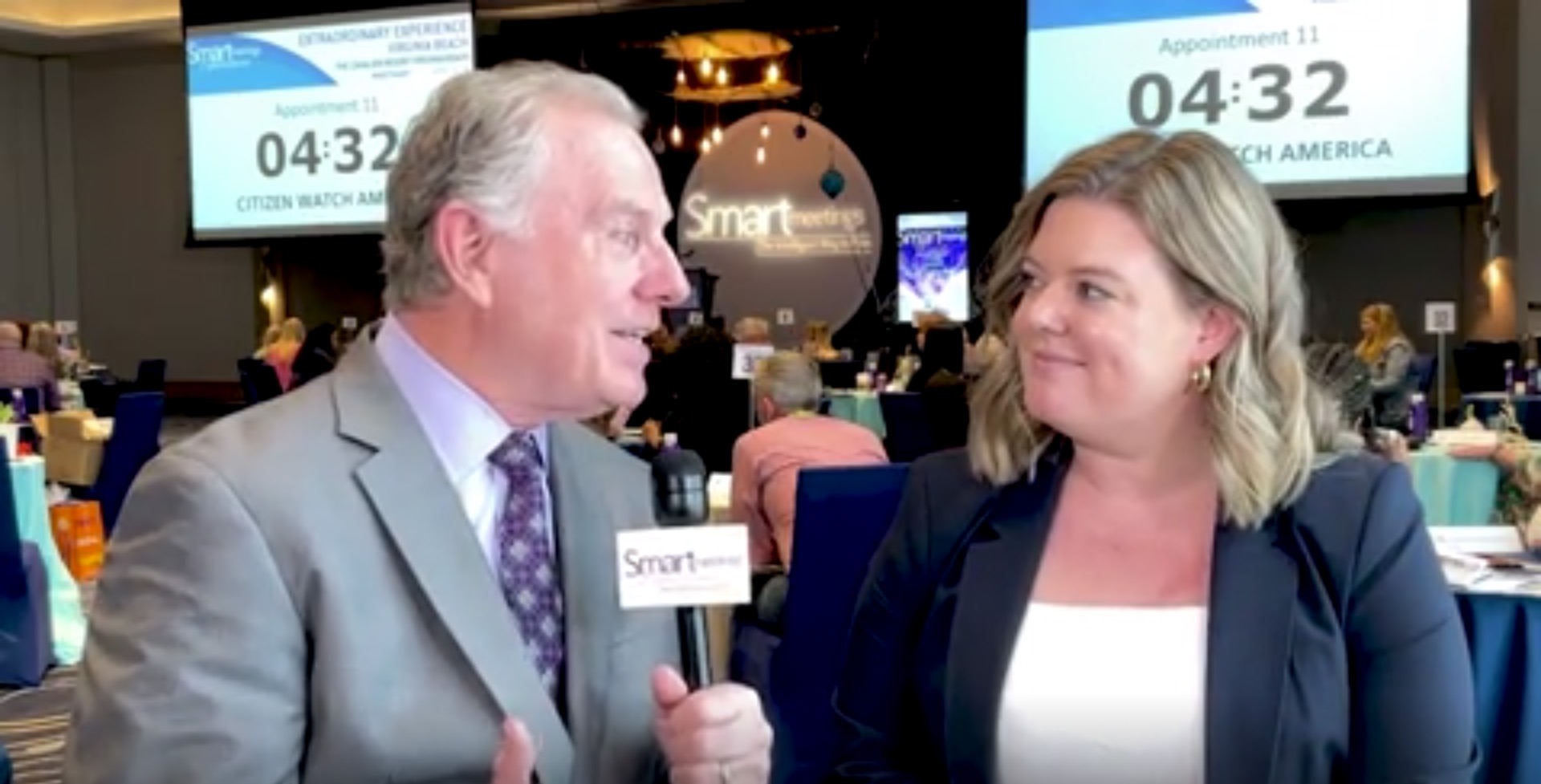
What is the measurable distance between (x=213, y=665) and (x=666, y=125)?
17573 mm

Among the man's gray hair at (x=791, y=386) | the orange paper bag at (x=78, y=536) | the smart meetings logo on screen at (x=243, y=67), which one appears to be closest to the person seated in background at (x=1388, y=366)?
the man's gray hair at (x=791, y=386)

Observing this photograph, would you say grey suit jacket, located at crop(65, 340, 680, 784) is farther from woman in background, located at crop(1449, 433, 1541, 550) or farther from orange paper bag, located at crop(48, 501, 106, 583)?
orange paper bag, located at crop(48, 501, 106, 583)

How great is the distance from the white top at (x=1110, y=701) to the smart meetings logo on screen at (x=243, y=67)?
10.6 m

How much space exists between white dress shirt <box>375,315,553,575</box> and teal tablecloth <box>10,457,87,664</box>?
15.0ft

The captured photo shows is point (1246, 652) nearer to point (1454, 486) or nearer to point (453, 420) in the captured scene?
point (453, 420)

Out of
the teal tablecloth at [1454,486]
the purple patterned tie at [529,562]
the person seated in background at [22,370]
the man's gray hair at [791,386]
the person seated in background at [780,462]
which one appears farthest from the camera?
the person seated in background at [22,370]

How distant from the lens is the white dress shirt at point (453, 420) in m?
1.27

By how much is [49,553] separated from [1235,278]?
16.4 ft

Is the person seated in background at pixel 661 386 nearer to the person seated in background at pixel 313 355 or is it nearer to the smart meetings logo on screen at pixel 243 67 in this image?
the person seated in background at pixel 313 355

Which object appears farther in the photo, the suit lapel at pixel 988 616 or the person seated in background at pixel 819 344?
the person seated in background at pixel 819 344

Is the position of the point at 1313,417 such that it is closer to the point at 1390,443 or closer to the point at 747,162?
the point at 1390,443

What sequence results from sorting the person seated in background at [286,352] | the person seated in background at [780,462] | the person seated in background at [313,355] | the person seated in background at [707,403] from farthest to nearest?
the person seated in background at [286,352], the person seated in background at [313,355], the person seated in background at [707,403], the person seated in background at [780,462]

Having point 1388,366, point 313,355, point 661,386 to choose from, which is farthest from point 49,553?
point 1388,366

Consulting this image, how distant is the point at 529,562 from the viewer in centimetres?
132
